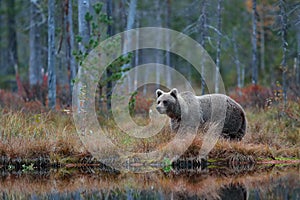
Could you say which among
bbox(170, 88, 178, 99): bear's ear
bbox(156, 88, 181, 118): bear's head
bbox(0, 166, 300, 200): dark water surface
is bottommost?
bbox(0, 166, 300, 200): dark water surface

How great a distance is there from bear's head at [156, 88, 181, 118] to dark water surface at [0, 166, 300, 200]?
176 centimetres

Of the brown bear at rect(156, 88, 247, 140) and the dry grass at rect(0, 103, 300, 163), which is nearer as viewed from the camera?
the dry grass at rect(0, 103, 300, 163)

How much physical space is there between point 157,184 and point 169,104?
2809mm

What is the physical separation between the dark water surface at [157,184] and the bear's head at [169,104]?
5.76ft

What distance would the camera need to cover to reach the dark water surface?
8.70 meters

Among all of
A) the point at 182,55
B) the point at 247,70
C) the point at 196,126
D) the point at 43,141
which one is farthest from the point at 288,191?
the point at 247,70

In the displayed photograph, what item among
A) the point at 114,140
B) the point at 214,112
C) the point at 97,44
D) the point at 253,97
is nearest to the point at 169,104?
the point at 214,112

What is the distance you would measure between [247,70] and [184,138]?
26.1m

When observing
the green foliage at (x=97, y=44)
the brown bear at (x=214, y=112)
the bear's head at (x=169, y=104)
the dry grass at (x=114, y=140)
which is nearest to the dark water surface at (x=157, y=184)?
the dry grass at (x=114, y=140)

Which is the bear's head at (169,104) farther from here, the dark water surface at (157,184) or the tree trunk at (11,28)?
the tree trunk at (11,28)

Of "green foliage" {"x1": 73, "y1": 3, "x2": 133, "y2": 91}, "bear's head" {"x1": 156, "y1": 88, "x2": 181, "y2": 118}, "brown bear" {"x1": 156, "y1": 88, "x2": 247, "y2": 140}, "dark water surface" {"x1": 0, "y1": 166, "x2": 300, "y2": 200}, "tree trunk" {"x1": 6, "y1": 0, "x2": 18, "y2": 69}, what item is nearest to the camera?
"dark water surface" {"x1": 0, "y1": 166, "x2": 300, "y2": 200}

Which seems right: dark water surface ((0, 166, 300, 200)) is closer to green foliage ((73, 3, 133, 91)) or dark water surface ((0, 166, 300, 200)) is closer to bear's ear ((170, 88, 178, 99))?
bear's ear ((170, 88, 178, 99))

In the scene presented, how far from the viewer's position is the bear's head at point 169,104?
1190 cm

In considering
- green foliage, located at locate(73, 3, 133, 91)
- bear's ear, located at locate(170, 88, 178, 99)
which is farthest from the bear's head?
green foliage, located at locate(73, 3, 133, 91)
